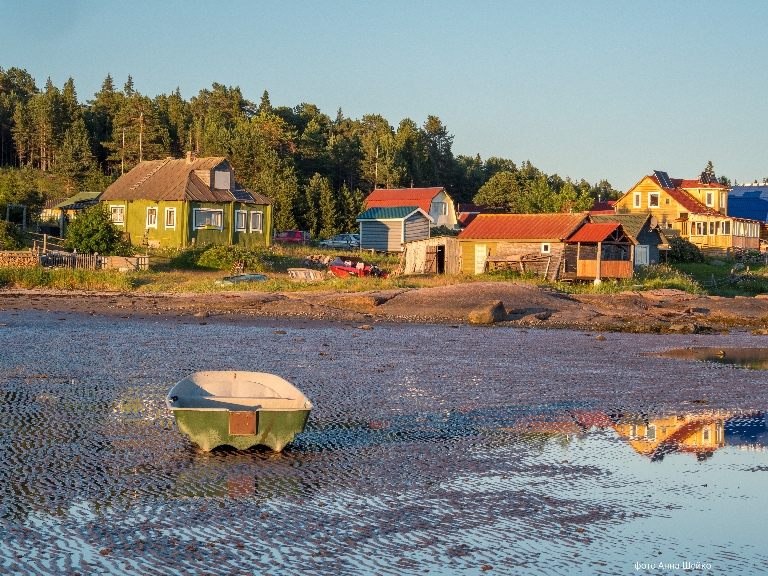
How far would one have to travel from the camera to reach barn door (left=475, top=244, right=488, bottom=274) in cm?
4931

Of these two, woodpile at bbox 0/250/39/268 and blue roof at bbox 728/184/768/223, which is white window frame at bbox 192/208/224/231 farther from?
blue roof at bbox 728/184/768/223

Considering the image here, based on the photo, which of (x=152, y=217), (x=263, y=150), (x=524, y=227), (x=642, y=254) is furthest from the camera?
(x=263, y=150)

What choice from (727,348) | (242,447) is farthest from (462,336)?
(242,447)

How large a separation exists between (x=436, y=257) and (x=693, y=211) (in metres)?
29.2

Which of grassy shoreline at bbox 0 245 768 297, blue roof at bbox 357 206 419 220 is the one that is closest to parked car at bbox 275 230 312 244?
blue roof at bbox 357 206 419 220

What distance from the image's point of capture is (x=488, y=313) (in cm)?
3300

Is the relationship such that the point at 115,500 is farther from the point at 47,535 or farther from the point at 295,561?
the point at 295,561

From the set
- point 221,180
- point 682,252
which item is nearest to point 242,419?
point 221,180

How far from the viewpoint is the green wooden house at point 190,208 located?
171 ft

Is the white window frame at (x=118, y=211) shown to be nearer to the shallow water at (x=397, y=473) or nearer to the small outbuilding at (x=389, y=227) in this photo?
the small outbuilding at (x=389, y=227)

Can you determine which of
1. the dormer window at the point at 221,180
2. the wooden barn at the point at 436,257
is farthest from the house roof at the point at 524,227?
the dormer window at the point at 221,180

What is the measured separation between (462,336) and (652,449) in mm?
15144

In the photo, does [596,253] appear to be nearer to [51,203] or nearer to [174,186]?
[174,186]

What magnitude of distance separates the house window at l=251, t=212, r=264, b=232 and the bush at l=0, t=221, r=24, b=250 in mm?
14528
